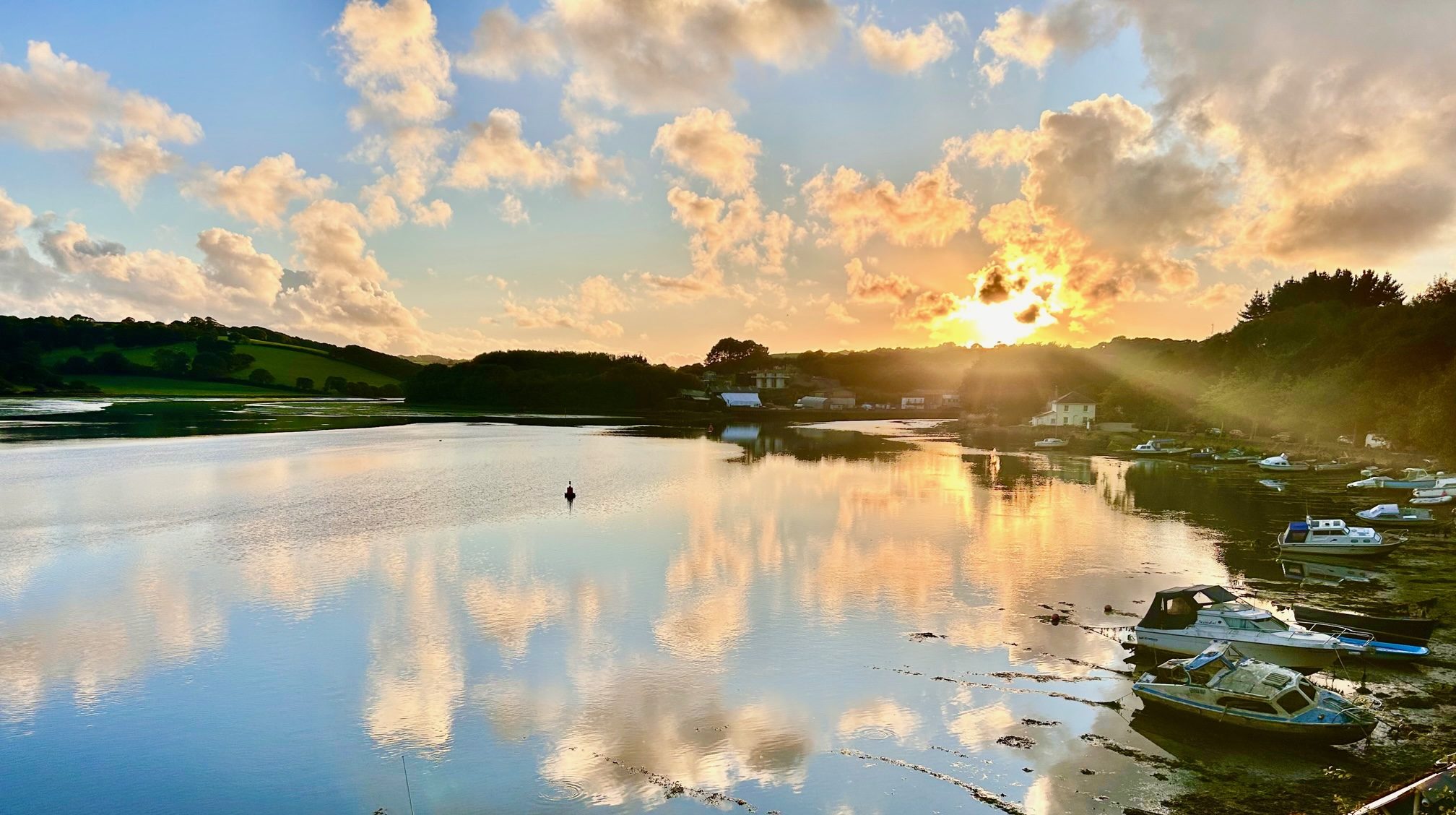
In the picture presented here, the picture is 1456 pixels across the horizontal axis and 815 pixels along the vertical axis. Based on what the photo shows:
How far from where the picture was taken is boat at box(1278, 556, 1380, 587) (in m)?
32.5

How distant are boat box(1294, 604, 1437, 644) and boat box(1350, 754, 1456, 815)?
1268 cm

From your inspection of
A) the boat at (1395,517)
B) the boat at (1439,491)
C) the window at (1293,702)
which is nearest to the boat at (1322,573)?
the boat at (1395,517)

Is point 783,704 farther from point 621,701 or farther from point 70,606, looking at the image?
point 70,606

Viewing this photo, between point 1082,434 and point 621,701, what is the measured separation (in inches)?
4098

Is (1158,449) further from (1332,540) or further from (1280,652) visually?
(1280,652)

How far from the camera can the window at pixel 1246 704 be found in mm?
18688

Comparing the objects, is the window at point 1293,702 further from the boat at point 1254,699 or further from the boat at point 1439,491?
the boat at point 1439,491

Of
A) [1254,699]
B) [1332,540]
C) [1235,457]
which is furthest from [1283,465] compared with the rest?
[1254,699]

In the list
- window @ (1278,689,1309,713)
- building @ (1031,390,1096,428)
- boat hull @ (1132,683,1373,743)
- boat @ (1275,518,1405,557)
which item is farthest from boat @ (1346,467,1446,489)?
building @ (1031,390,1096,428)

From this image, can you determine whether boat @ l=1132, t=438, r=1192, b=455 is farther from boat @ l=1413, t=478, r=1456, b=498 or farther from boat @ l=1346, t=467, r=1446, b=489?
boat @ l=1413, t=478, r=1456, b=498

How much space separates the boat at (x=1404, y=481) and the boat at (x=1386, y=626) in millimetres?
36564

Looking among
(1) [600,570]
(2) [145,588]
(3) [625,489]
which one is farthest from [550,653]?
(3) [625,489]

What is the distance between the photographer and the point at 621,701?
20.8 meters

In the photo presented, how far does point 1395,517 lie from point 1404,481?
16.0 m
